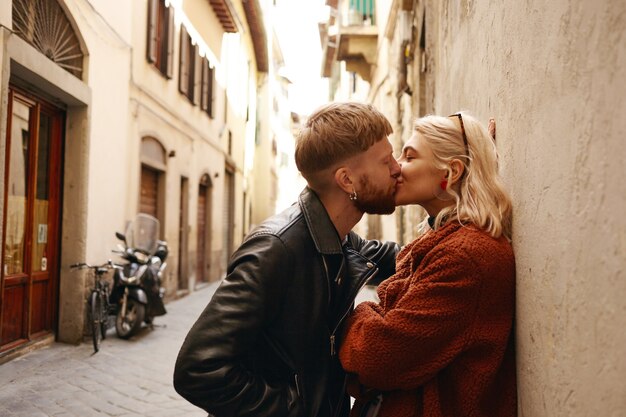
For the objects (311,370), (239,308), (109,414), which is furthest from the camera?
(109,414)

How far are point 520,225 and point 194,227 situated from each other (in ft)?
39.9

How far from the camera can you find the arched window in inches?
232

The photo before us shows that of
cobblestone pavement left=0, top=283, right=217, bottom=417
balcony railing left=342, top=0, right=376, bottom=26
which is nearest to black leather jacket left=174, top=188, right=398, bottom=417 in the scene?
cobblestone pavement left=0, top=283, right=217, bottom=417

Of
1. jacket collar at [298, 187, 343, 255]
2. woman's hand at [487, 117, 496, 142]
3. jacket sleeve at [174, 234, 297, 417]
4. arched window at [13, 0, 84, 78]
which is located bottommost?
jacket sleeve at [174, 234, 297, 417]

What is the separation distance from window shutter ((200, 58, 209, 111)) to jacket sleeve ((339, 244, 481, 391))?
42.5 ft

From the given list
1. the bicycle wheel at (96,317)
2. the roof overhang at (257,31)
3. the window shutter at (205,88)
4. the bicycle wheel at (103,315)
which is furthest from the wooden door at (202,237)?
the bicycle wheel at (96,317)

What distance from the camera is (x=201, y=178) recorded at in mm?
14945

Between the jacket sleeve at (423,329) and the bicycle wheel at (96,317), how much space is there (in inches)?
216

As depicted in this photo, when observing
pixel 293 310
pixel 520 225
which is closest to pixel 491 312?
pixel 520 225

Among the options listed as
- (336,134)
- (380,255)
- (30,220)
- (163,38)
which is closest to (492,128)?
(380,255)

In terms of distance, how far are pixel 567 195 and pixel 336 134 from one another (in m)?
0.82

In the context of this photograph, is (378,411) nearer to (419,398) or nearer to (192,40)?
(419,398)

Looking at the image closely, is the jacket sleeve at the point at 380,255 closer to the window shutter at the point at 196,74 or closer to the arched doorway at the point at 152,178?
the arched doorway at the point at 152,178

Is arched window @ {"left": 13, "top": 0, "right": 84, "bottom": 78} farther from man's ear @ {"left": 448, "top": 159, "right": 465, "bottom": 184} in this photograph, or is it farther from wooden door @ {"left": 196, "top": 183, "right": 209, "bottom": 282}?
wooden door @ {"left": 196, "top": 183, "right": 209, "bottom": 282}
